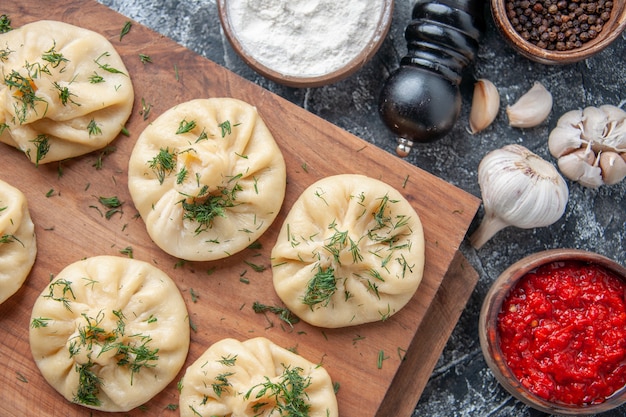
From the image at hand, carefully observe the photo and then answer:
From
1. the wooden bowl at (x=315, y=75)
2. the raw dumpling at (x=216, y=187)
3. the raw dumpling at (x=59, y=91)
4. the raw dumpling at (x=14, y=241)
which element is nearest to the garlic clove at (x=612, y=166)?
the wooden bowl at (x=315, y=75)

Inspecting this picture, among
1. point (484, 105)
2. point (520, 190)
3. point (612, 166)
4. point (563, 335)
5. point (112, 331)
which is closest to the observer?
point (112, 331)

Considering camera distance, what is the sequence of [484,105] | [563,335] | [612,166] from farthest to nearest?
[484,105], [612,166], [563,335]

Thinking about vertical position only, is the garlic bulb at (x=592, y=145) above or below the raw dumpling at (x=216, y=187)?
above

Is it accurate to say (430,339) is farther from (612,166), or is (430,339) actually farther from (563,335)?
(612,166)

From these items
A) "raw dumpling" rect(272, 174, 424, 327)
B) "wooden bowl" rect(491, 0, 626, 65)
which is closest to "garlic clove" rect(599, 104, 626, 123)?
"wooden bowl" rect(491, 0, 626, 65)

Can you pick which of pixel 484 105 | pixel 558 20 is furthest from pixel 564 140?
pixel 558 20

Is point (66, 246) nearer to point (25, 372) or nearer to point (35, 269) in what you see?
point (35, 269)

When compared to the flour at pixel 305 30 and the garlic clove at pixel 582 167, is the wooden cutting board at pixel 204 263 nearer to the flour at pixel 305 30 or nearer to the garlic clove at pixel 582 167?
the flour at pixel 305 30

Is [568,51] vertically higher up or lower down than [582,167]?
higher up
